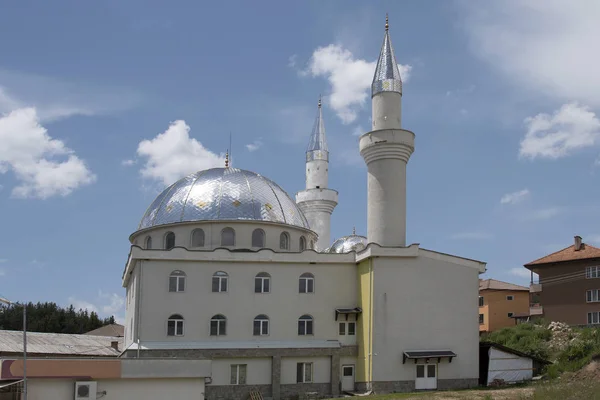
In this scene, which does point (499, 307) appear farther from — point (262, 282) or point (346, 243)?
point (262, 282)

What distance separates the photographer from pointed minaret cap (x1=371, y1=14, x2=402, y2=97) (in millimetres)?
39656

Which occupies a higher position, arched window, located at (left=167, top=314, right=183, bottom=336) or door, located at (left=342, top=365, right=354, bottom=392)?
arched window, located at (left=167, top=314, right=183, bottom=336)

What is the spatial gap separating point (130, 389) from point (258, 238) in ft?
41.2

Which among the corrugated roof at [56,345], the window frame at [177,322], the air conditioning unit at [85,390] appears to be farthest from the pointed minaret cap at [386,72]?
the corrugated roof at [56,345]

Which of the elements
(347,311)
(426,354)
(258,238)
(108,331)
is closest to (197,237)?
(258,238)

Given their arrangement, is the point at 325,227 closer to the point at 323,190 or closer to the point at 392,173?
the point at 323,190

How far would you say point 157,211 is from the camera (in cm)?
4134

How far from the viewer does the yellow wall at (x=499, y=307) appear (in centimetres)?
5538

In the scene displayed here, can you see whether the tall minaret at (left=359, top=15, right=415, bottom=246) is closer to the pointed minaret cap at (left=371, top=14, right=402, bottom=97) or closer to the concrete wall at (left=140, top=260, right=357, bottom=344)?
the pointed minaret cap at (left=371, top=14, right=402, bottom=97)

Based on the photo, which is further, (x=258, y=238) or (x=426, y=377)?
(x=258, y=238)

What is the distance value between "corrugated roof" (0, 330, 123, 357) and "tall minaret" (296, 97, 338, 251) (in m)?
16.4

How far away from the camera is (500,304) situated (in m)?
55.9

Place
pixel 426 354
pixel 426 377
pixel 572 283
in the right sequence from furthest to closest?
pixel 572 283
pixel 426 377
pixel 426 354

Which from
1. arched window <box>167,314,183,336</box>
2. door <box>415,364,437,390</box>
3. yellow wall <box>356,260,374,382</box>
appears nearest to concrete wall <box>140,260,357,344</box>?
arched window <box>167,314,183,336</box>
